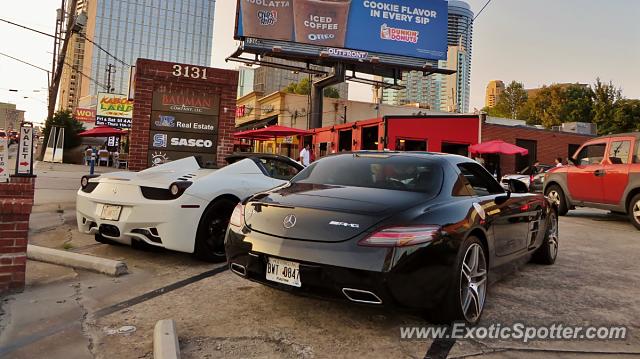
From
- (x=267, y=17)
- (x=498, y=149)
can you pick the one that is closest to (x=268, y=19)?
(x=267, y=17)

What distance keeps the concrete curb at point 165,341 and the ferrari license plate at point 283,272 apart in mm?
703

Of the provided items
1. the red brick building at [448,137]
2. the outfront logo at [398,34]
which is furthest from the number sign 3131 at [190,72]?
the outfront logo at [398,34]

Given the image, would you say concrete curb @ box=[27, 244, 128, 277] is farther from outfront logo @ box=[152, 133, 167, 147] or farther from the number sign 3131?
the number sign 3131

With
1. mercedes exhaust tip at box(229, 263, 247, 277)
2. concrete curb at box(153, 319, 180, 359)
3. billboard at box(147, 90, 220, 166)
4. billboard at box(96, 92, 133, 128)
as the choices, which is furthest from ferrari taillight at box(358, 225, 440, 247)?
billboard at box(96, 92, 133, 128)

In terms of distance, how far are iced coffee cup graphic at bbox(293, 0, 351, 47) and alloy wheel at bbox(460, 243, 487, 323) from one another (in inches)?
1075

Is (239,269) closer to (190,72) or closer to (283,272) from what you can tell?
(283,272)

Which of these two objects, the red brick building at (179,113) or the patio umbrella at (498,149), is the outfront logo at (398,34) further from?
the red brick building at (179,113)

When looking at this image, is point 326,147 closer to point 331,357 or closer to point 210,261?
point 210,261

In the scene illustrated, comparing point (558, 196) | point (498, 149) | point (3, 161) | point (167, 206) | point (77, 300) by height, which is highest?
point (498, 149)

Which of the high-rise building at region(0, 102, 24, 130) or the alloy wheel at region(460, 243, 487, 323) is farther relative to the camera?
the high-rise building at region(0, 102, 24, 130)

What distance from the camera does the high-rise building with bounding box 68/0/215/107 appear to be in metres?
47.8

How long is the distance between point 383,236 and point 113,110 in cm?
A: 5368

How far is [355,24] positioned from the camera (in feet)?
98.0

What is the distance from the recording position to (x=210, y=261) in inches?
197
